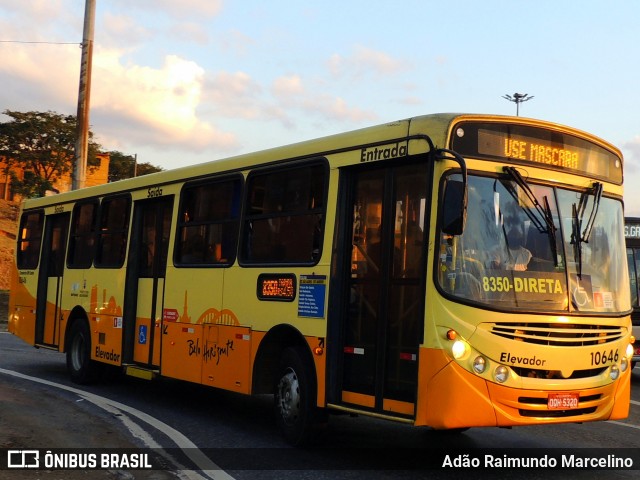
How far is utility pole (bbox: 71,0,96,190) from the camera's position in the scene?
21.8 metres

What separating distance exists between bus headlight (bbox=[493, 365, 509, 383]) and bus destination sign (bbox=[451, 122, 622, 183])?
1903 mm

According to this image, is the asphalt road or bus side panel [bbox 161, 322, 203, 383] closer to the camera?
the asphalt road

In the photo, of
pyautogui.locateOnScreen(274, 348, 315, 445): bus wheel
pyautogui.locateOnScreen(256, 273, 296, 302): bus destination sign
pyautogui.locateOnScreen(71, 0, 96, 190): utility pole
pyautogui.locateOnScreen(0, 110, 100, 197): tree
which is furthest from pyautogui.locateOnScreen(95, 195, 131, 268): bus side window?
pyautogui.locateOnScreen(0, 110, 100, 197): tree

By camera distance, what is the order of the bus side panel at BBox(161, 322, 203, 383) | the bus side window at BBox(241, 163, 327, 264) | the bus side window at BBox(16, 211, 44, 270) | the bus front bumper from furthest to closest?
1. the bus side window at BBox(16, 211, 44, 270)
2. the bus side panel at BBox(161, 322, 203, 383)
3. the bus side window at BBox(241, 163, 327, 264)
4. the bus front bumper

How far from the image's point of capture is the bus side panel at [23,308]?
50.2 ft

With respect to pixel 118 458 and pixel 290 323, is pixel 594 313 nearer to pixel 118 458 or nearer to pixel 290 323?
pixel 290 323

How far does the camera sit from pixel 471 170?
7289 mm

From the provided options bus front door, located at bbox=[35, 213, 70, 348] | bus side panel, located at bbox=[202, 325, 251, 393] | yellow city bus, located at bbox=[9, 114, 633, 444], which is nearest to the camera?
yellow city bus, located at bbox=[9, 114, 633, 444]

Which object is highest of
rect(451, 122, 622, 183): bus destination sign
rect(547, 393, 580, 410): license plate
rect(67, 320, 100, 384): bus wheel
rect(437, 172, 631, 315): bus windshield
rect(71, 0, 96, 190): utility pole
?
rect(71, 0, 96, 190): utility pole

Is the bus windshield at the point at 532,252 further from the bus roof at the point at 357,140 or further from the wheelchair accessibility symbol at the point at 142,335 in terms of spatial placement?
the wheelchair accessibility symbol at the point at 142,335

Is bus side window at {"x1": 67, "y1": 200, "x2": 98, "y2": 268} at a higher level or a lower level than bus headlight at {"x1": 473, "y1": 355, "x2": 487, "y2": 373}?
higher

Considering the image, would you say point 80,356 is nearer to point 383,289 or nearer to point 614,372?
point 383,289

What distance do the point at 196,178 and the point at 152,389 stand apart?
13.4 feet

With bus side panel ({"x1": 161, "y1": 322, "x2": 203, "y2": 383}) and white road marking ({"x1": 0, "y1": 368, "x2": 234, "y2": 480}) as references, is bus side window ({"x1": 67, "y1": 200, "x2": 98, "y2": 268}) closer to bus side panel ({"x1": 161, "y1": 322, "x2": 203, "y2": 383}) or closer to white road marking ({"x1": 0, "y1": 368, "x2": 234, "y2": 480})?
white road marking ({"x1": 0, "y1": 368, "x2": 234, "y2": 480})
